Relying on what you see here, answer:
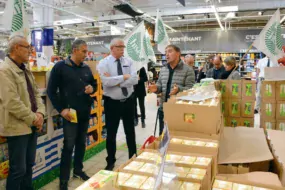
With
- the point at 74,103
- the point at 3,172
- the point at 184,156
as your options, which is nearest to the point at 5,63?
the point at 74,103

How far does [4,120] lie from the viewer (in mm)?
2225

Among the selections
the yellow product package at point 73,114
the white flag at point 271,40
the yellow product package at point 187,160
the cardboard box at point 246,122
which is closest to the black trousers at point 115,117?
the yellow product package at point 73,114

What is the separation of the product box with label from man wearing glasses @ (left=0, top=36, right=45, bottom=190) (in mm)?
2594

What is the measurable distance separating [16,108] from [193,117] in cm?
144

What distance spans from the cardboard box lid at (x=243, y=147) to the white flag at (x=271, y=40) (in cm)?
150

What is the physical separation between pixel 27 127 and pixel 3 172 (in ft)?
2.47

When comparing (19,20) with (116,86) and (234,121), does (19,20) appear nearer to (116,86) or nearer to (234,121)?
(116,86)

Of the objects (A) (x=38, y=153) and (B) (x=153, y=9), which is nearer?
(A) (x=38, y=153)

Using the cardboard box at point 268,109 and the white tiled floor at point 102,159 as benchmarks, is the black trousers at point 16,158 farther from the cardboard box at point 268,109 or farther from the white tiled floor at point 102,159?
the cardboard box at point 268,109

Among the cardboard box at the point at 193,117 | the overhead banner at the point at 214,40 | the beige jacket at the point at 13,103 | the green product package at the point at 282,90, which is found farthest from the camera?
the overhead banner at the point at 214,40

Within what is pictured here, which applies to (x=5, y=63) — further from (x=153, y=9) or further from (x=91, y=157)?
(x=153, y=9)

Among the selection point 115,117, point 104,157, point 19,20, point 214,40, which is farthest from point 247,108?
point 214,40

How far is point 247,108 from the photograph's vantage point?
377 cm

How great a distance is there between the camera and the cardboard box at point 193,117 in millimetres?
1908
